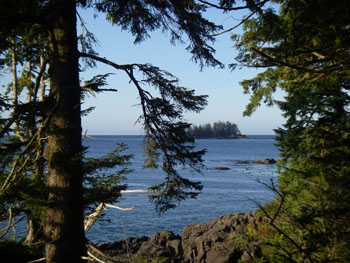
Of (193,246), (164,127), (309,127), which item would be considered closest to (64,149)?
(164,127)

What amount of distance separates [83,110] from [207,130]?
170182mm

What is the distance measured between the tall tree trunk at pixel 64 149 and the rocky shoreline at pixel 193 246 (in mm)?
5122

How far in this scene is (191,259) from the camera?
1228 cm

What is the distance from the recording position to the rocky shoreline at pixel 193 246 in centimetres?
1073

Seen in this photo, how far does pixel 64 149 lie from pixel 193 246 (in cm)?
918

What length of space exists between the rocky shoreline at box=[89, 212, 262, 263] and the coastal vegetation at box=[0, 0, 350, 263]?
371 cm

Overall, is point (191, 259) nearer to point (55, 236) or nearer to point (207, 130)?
point (55, 236)

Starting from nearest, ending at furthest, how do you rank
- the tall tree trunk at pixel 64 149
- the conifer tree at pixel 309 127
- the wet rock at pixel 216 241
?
the conifer tree at pixel 309 127 < the tall tree trunk at pixel 64 149 < the wet rock at pixel 216 241

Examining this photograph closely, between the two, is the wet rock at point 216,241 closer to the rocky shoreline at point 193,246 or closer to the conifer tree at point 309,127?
the rocky shoreline at point 193,246

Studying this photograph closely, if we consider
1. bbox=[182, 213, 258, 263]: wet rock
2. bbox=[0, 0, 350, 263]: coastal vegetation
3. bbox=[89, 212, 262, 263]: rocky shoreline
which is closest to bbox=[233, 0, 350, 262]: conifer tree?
bbox=[0, 0, 350, 263]: coastal vegetation

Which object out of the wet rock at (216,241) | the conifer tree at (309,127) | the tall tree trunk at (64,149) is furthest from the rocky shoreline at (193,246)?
the tall tree trunk at (64,149)

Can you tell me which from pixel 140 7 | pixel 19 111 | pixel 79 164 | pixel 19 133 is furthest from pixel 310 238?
pixel 19 133

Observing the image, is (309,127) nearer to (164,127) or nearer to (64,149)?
(164,127)

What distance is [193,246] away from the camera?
42.6 ft
